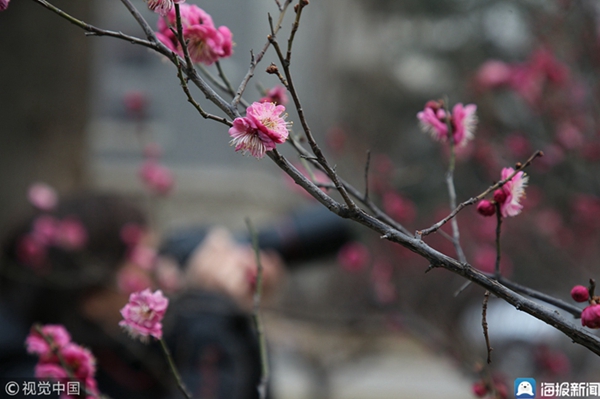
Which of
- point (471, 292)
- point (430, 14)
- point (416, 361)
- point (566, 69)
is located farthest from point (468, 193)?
point (416, 361)

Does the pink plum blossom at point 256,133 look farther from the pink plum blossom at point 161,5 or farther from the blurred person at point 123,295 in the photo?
the blurred person at point 123,295

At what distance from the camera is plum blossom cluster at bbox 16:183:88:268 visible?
137 cm

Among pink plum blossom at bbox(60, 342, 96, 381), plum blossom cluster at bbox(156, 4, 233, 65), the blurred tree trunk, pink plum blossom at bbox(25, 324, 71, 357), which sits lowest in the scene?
pink plum blossom at bbox(60, 342, 96, 381)

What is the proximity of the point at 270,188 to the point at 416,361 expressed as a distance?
114 inches

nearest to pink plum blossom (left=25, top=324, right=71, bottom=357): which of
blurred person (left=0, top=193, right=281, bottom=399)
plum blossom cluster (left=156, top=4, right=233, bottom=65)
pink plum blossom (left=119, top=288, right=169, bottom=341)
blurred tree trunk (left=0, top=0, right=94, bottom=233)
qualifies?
pink plum blossom (left=119, top=288, right=169, bottom=341)

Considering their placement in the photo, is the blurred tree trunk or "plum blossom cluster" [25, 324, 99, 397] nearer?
"plum blossom cluster" [25, 324, 99, 397]

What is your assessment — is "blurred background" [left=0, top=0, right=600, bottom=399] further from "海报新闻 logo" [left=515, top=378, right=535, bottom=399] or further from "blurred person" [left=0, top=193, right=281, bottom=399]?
"blurred person" [left=0, top=193, right=281, bottom=399]

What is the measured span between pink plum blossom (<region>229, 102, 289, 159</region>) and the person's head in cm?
94

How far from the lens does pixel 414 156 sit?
4211 millimetres

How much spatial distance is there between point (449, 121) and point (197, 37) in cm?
33

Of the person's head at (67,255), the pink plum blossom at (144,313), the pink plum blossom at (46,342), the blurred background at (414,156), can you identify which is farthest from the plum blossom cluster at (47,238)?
the pink plum blossom at (144,313)

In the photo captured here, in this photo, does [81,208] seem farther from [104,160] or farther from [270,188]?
[104,160]

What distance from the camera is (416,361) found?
16.8 ft

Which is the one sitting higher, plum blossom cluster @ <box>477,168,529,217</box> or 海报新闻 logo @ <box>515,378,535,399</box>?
plum blossom cluster @ <box>477,168,529,217</box>
